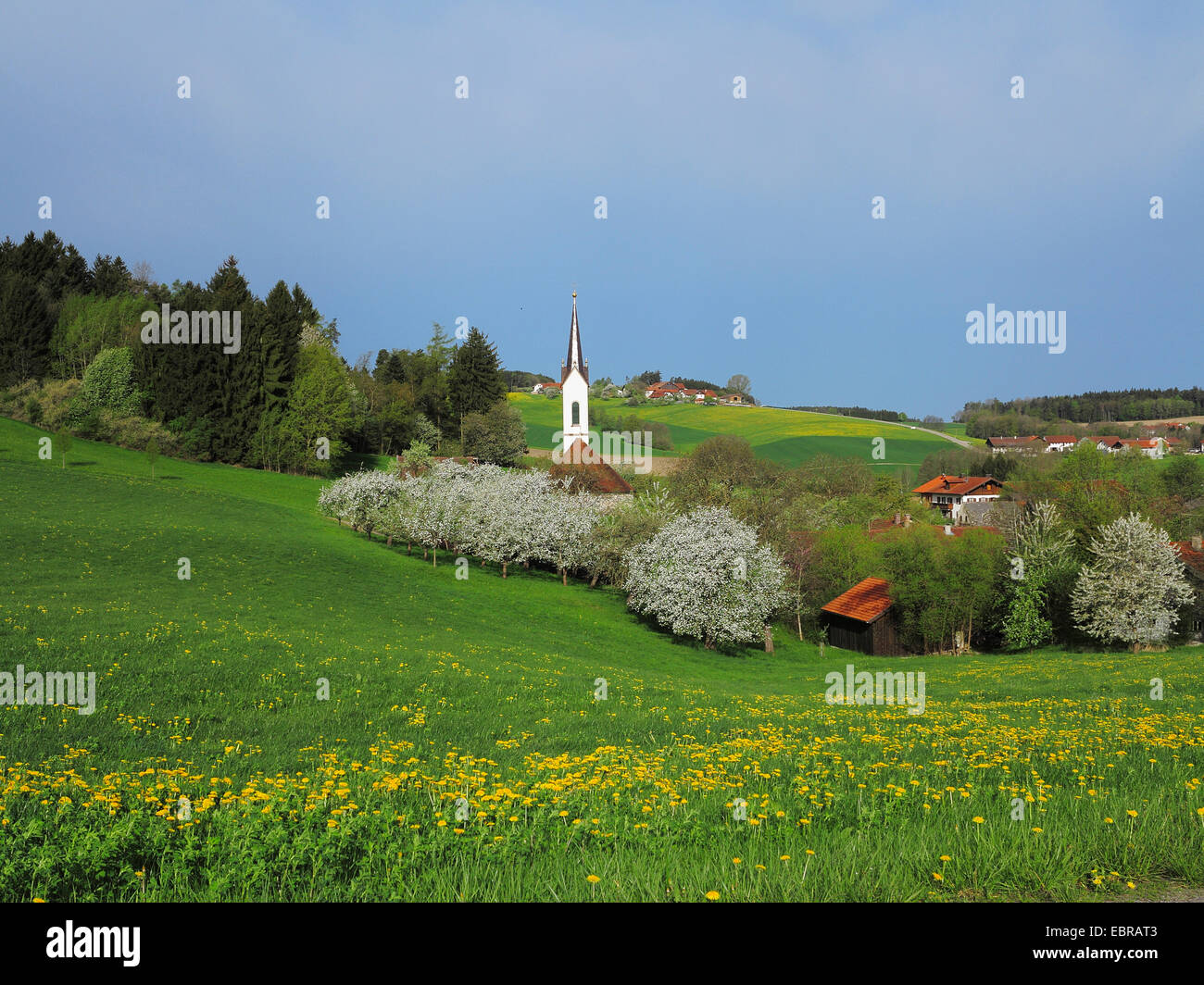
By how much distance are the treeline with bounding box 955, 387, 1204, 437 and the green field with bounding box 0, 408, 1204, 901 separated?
158682 mm

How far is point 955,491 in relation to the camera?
119 metres

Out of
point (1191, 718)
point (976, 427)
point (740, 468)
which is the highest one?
point (976, 427)

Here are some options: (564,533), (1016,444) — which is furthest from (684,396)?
(564,533)

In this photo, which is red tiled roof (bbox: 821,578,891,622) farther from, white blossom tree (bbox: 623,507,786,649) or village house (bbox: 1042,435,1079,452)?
village house (bbox: 1042,435,1079,452)

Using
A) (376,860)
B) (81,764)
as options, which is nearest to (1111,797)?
(376,860)

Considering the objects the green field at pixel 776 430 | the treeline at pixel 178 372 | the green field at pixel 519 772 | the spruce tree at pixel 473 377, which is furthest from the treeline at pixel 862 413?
the green field at pixel 519 772

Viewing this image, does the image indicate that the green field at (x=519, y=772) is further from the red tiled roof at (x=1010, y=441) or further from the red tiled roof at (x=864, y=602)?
the red tiled roof at (x=1010, y=441)

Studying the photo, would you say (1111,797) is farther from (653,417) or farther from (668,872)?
(653,417)

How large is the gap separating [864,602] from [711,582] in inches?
573

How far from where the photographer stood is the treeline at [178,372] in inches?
2980

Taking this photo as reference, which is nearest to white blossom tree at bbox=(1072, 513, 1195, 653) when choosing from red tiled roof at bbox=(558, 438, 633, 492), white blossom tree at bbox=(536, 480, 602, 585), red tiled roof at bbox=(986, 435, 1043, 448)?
white blossom tree at bbox=(536, 480, 602, 585)

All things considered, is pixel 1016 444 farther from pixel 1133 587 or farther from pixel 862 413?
pixel 1133 587
